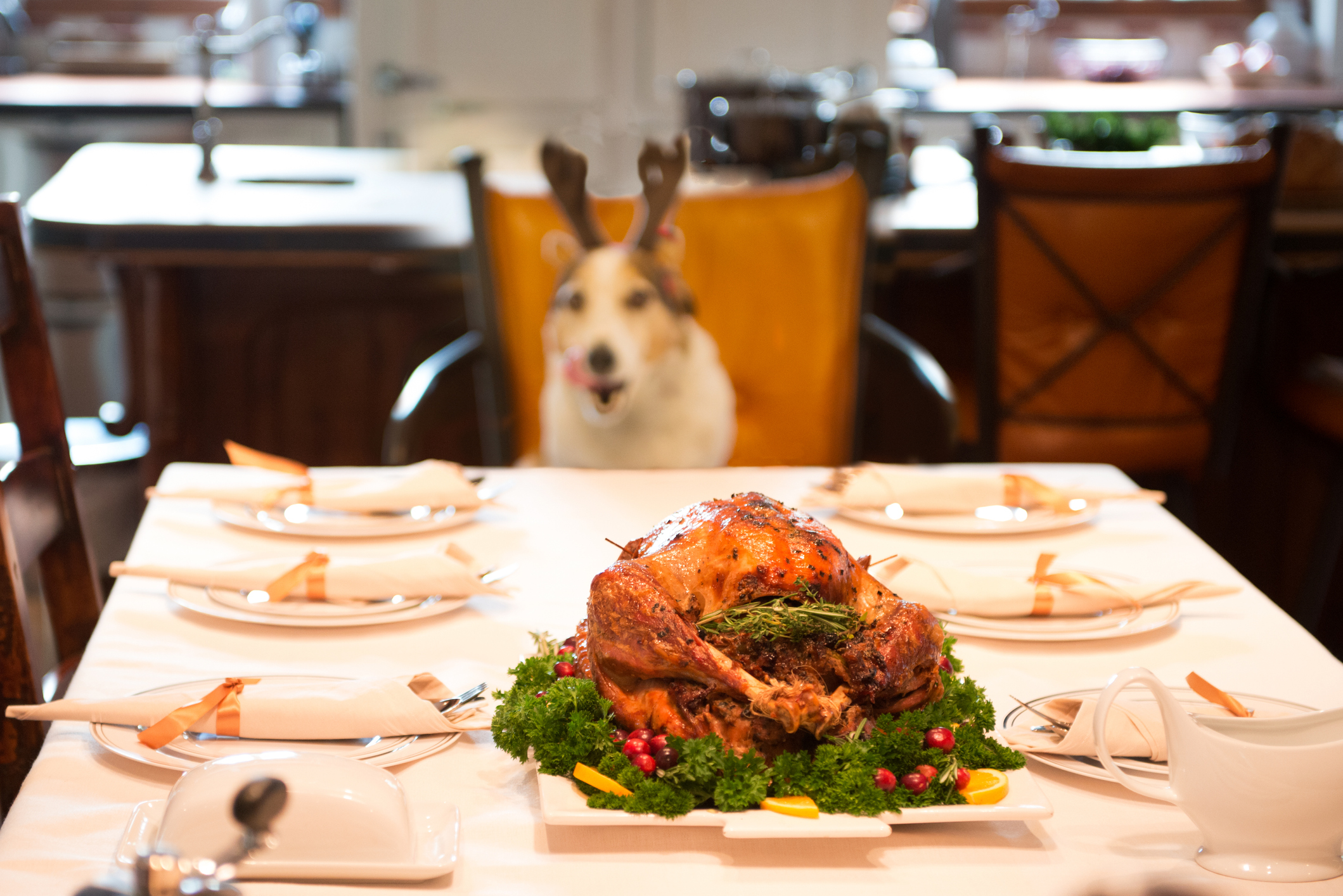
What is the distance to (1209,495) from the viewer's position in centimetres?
272

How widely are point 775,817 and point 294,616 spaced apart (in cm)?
45

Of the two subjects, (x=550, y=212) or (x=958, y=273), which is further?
(x=958, y=273)

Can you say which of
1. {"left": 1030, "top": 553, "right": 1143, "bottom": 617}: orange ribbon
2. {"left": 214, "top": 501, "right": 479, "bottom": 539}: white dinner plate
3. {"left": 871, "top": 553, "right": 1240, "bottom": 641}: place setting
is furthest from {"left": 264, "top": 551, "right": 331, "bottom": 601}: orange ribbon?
{"left": 1030, "top": 553, "right": 1143, "bottom": 617}: orange ribbon

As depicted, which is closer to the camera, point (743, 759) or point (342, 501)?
point (743, 759)

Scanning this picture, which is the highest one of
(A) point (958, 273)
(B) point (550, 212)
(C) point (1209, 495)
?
(B) point (550, 212)

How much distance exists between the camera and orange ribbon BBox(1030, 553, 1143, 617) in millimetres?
975

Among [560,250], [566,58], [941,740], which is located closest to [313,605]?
[941,740]

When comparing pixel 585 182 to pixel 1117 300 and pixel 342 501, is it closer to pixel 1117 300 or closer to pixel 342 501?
pixel 342 501

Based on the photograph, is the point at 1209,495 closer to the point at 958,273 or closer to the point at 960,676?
the point at 958,273

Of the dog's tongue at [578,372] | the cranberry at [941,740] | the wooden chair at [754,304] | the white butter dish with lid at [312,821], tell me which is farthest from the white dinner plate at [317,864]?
the wooden chair at [754,304]

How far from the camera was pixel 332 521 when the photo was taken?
3.91 feet

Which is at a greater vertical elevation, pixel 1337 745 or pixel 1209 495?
pixel 1337 745

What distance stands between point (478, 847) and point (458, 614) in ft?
1.12

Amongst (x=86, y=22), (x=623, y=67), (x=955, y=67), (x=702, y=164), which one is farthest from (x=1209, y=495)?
(x=86, y=22)
